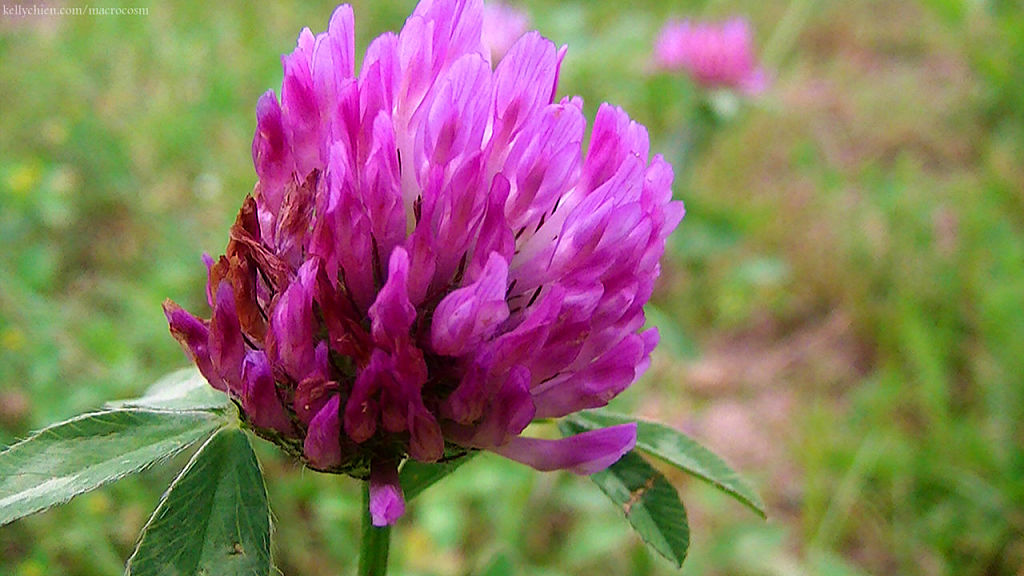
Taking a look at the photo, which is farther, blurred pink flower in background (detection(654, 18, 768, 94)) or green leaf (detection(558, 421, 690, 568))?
blurred pink flower in background (detection(654, 18, 768, 94))

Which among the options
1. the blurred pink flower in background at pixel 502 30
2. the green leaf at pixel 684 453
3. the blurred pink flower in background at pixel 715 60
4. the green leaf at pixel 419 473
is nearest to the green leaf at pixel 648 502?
the green leaf at pixel 684 453

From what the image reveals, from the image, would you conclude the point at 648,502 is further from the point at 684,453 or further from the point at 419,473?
the point at 419,473

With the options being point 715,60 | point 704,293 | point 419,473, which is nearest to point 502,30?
point 715,60

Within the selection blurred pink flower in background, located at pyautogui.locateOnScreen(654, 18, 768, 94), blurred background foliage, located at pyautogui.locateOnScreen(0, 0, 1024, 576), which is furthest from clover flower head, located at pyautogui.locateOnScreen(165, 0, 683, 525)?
blurred pink flower in background, located at pyautogui.locateOnScreen(654, 18, 768, 94)

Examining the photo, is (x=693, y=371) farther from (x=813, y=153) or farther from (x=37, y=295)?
(x=37, y=295)

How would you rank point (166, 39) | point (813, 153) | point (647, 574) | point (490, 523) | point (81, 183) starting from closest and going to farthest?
point (647, 574)
point (490, 523)
point (81, 183)
point (166, 39)
point (813, 153)

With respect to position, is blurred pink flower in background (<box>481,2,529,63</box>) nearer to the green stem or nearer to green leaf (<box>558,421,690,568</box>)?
green leaf (<box>558,421,690,568</box>)

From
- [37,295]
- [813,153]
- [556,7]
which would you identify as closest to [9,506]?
[37,295]
